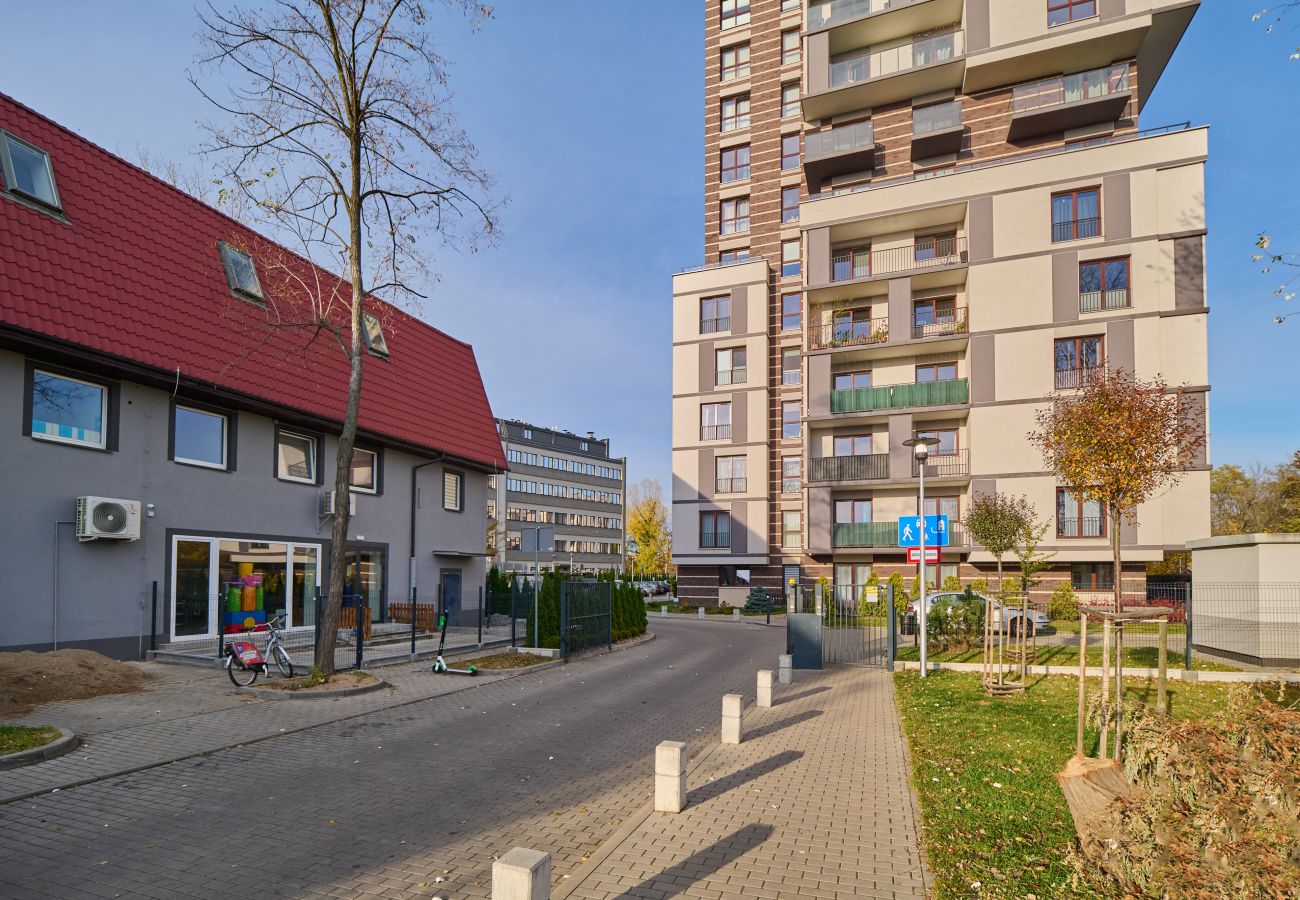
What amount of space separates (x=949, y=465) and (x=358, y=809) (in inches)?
1185

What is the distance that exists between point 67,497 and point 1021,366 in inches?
1230

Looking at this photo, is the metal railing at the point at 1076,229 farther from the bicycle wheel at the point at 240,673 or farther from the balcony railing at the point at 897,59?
the bicycle wheel at the point at 240,673

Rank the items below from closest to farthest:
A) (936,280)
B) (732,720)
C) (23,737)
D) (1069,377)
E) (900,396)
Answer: (23,737), (732,720), (1069,377), (900,396), (936,280)

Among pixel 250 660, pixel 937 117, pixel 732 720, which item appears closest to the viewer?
pixel 732 720

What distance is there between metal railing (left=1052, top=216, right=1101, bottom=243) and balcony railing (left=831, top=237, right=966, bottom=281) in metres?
3.60

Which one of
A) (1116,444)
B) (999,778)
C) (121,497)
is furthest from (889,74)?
(999,778)

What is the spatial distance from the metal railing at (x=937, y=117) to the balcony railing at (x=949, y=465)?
1477 centimetres

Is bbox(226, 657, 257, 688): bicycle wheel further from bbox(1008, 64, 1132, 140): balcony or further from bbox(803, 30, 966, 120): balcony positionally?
bbox(1008, 64, 1132, 140): balcony

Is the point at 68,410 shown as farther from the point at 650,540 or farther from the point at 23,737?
the point at 650,540

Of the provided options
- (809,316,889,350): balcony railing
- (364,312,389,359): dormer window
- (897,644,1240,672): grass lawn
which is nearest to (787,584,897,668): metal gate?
(897,644,1240,672): grass lawn

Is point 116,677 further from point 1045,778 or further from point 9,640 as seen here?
point 1045,778

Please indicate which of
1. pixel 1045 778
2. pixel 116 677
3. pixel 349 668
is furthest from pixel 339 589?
A: pixel 1045 778

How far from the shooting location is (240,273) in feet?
61.3

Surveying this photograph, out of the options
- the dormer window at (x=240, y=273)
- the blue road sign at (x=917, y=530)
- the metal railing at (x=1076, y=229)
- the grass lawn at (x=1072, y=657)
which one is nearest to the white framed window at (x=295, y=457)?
the dormer window at (x=240, y=273)
